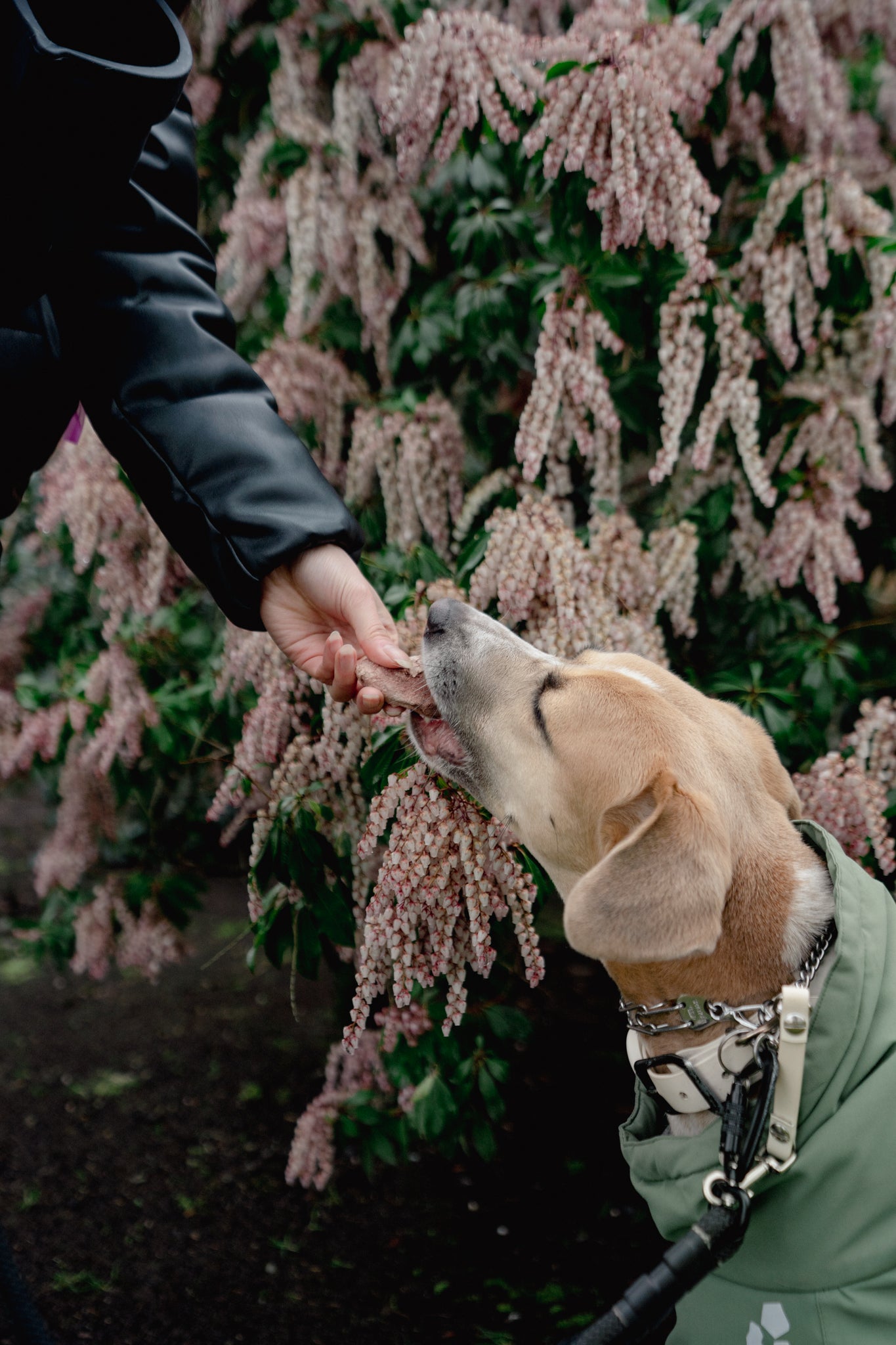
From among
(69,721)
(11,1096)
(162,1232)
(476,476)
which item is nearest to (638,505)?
(476,476)

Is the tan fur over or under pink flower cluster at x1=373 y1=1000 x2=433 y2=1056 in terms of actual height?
over

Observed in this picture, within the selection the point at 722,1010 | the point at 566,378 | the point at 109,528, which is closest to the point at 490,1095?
the point at 722,1010

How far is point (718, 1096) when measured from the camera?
1751 mm

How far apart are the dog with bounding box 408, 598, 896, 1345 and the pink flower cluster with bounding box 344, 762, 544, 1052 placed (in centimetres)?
10

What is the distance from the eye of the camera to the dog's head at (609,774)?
5.48 feet

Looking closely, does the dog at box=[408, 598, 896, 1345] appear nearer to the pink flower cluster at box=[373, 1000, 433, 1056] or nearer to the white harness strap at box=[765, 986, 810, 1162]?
the white harness strap at box=[765, 986, 810, 1162]

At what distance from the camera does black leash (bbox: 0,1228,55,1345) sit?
198 cm

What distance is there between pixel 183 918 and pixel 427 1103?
1.40 meters

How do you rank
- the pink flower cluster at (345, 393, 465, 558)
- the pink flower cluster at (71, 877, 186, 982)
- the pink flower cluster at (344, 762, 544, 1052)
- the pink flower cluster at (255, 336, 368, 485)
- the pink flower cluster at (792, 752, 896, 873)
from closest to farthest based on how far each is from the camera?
the pink flower cluster at (344, 762, 544, 1052) < the pink flower cluster at (792, 752, 896, 873) < the pink flower cluster at (345, 393, 465, 558) < the pink flower cluster at (255, 336, 368, 485) < the pink flower cluster at (71, 877, 186, 982)

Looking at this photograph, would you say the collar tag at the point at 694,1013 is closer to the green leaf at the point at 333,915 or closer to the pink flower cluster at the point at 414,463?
the green leaf at the point at 333,915

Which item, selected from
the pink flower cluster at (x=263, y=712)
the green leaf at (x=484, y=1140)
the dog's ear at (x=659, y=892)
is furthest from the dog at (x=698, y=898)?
the green leaf at (x=484, y=1140)

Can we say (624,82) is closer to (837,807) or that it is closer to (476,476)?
(476,476)

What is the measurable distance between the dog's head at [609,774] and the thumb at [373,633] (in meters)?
0.12

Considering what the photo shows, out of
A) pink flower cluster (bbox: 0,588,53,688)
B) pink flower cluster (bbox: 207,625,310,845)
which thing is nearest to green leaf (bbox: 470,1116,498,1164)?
pink flower cluster (bbox: 207,625,310,845)
